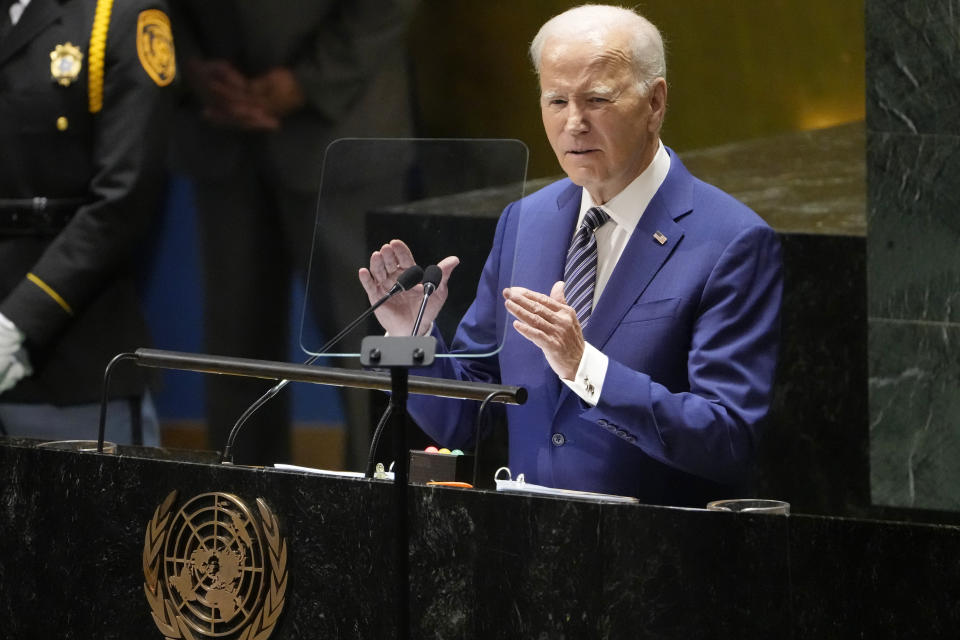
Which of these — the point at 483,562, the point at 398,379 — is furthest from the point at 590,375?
the point at 398,379

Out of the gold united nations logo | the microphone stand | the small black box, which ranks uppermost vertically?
the microphone stand

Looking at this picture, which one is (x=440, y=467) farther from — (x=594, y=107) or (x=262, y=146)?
(x=262, y=146)

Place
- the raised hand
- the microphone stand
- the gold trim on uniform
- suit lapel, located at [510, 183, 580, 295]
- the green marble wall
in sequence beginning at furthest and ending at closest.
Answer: the gold trim on uniform → the green marble wall → suit lapel, located at [510, 183, 580, 295] → the raised hand → the microphone stand

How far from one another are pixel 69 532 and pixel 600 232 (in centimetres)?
122

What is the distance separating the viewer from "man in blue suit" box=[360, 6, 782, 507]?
2.68 meters

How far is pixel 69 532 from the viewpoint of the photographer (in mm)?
2594

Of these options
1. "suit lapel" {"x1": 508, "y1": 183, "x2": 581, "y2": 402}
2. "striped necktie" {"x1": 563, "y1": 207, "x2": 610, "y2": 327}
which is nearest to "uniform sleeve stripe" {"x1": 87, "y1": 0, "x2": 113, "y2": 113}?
"suit lapel" {"x1": 508, "y1": 183, "x2": 581, "y2": 402}

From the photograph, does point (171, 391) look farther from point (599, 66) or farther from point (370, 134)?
point (599, 66)

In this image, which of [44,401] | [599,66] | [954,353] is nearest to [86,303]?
[44,401]

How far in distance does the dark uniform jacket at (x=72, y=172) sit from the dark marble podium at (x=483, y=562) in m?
1.62

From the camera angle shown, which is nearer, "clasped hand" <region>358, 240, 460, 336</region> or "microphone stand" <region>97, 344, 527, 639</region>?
"microphone stand" <region>97, 344, 527, 639</region>

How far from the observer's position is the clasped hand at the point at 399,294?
276cm

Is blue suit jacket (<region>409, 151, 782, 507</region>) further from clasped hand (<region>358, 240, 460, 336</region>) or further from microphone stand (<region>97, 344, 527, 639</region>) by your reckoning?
microphone stand (<region>97, 344, 527, 639</region>)

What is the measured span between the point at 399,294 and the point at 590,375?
0.43m
